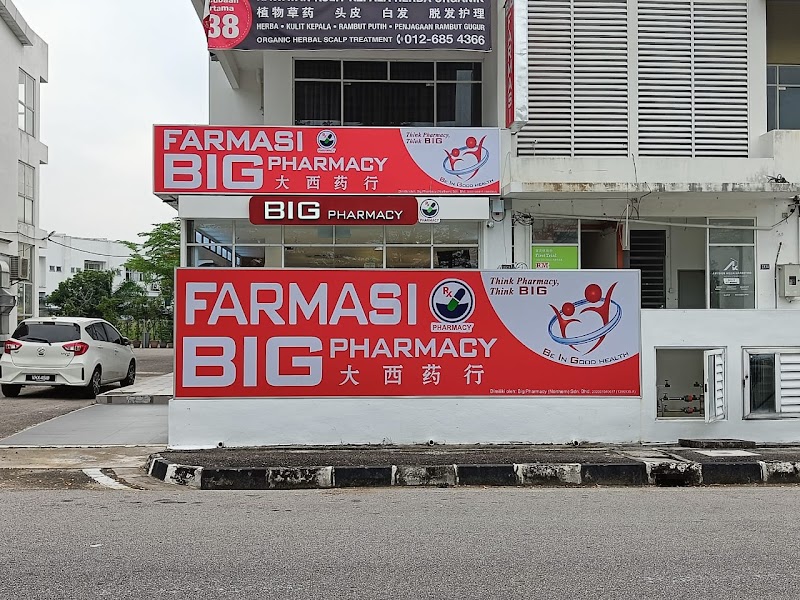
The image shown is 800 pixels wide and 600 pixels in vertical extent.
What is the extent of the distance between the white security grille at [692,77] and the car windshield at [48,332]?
12.3 metres

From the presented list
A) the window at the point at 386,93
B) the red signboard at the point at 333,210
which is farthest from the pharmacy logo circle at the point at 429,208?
the window at the point at 386,93

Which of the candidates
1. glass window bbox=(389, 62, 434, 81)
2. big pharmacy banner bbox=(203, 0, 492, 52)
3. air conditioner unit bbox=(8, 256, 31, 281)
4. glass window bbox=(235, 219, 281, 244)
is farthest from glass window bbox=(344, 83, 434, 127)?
air conditioner unit bbox=(8, 256, 31, 281)

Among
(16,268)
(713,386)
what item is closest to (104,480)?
(713,386)

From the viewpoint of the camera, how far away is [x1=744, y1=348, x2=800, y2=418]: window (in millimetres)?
12391

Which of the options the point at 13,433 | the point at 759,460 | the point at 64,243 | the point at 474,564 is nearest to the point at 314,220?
the point at 13,433

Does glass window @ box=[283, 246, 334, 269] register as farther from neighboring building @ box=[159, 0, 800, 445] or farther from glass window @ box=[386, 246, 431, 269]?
glass window @ box=[386, 246, 431, 269]

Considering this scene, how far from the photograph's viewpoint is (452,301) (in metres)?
12.1

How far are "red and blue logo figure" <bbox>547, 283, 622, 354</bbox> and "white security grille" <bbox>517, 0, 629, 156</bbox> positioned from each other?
11.6 ft

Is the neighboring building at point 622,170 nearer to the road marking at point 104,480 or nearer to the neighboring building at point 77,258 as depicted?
the road marking at point 104,480

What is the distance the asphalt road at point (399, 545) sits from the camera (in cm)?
554

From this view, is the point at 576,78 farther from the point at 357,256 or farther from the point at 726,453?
the point at 726,453

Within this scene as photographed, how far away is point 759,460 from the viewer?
34.6 ft

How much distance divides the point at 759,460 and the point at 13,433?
33.9ft

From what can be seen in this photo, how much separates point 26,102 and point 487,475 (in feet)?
98.9
